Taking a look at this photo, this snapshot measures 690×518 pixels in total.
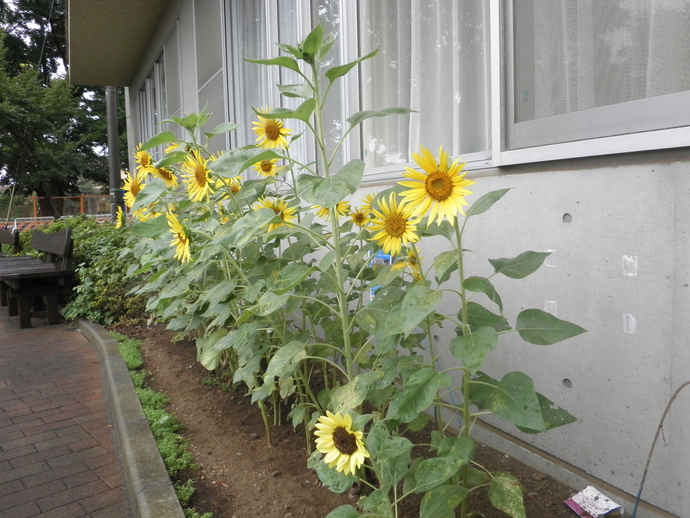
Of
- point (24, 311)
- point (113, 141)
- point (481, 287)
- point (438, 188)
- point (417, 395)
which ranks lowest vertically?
point (24, 311)

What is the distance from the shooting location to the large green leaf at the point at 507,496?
1590mm

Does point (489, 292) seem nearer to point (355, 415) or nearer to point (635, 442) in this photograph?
point (355, 415)

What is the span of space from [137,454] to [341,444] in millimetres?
1554

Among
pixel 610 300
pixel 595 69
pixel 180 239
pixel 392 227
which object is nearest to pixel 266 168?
pixel 180 239

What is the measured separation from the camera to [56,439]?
3.39 metres

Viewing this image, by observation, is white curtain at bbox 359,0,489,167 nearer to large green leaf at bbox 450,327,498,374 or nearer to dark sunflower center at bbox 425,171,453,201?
dark sunflower center at bbox 425,171,453,201

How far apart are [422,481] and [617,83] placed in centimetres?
162

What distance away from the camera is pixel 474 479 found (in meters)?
1.83

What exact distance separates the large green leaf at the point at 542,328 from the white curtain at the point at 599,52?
982mm

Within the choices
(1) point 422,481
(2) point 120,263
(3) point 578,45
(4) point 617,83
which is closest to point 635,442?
(1) point 422,481

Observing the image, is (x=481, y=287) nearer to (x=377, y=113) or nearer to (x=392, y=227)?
(x=392, y=227)

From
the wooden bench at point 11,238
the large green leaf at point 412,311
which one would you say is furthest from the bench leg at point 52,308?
the large green leaf at point 412,311

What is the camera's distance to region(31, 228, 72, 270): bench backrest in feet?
22.5

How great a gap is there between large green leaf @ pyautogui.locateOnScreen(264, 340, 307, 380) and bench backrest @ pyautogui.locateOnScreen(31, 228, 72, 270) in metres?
5.81
